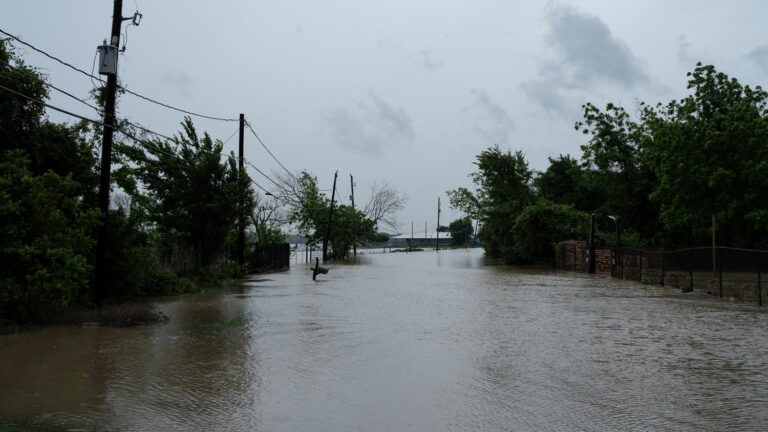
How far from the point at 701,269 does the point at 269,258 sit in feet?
76.5

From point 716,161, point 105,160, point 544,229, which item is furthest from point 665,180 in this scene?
Answer: point 105,160

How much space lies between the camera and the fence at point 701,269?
1922 cm

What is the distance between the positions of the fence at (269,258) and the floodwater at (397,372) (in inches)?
754

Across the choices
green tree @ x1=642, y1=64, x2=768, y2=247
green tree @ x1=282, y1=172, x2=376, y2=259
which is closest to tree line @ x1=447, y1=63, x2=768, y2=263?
green tree @ x1=642, y1=64, x2=768, y2=247

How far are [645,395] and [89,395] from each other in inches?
256

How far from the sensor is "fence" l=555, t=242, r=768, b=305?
757 inches

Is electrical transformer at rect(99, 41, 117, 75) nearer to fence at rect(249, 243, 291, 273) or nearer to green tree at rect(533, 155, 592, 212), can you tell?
fence at rect(249, 243, 291, 273)

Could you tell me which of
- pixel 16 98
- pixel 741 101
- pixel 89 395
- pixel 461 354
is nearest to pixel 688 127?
pixel 741 101

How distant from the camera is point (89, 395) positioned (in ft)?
24.2

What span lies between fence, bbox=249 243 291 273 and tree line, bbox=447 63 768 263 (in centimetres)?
1699

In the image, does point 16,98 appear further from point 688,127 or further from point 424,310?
point 688,127

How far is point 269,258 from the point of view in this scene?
123 feet

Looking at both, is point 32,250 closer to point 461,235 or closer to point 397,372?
point 397,372

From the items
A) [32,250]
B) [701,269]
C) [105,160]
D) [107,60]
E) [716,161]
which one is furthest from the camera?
[716,161]
